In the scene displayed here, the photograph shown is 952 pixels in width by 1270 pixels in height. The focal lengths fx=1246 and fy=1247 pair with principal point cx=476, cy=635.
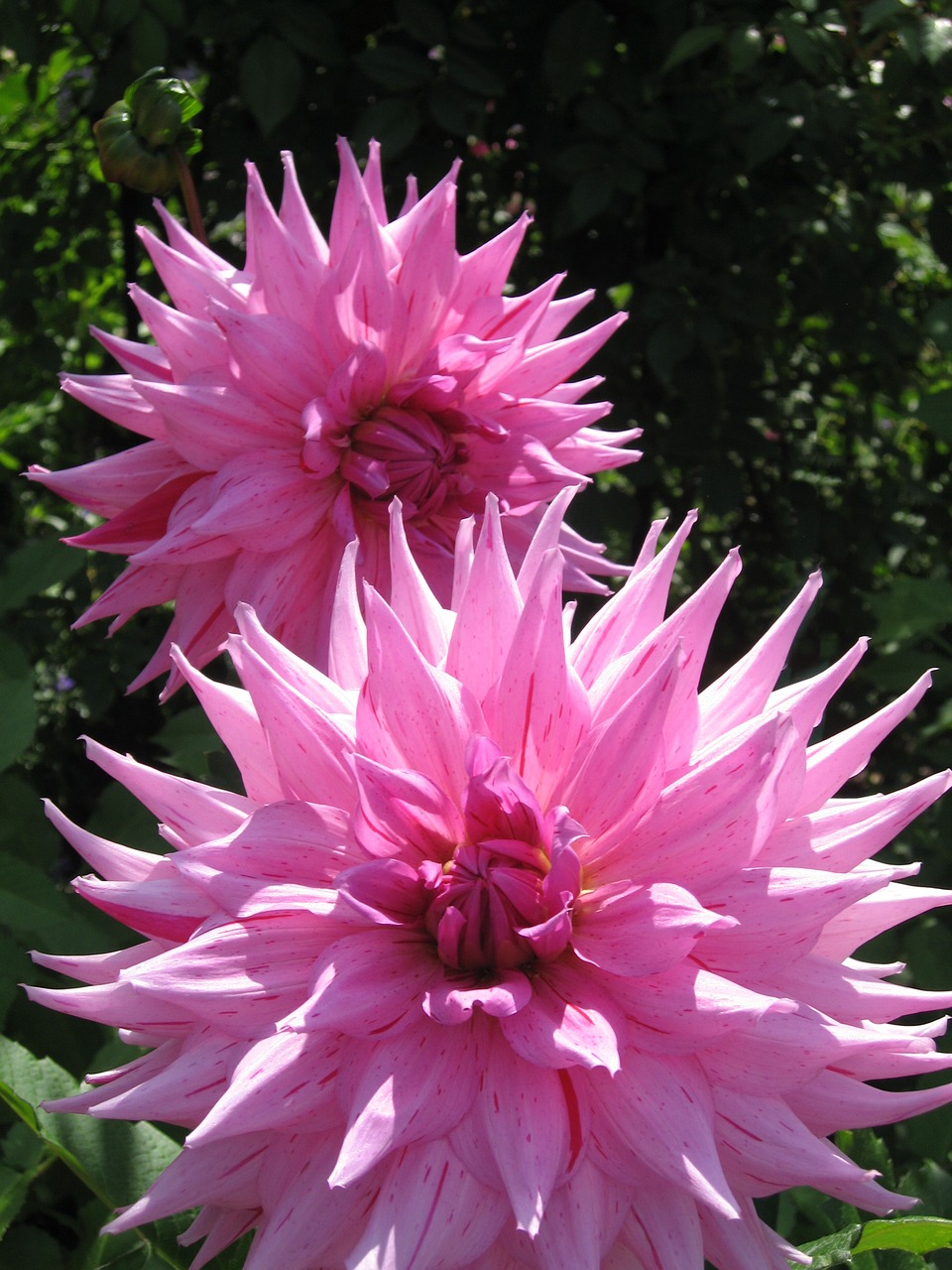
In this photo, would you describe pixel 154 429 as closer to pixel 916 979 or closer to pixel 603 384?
pixel 916 979

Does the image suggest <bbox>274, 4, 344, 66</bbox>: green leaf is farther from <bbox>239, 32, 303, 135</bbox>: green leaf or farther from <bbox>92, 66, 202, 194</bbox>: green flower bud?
<bbox>92, 66, 202, 194</bbox>: green flower bud

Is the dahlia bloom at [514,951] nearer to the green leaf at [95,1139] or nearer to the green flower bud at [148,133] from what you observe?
the green leaf at [95,1139]

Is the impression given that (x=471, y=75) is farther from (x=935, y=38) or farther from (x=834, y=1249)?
(x=834, y=1249)

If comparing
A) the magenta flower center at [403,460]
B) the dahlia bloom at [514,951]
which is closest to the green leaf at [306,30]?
the magenta flower center at [403,460]

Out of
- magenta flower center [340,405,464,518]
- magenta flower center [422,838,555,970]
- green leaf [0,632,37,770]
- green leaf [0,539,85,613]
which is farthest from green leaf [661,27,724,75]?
magenta flower center [422,838,555,970]

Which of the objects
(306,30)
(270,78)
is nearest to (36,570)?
(270,78)

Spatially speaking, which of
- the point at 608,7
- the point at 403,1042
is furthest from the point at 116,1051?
the point at 608,7

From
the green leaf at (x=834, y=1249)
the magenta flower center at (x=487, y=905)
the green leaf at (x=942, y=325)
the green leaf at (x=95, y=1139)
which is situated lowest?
the green leaf at (x=95, y=1139)
